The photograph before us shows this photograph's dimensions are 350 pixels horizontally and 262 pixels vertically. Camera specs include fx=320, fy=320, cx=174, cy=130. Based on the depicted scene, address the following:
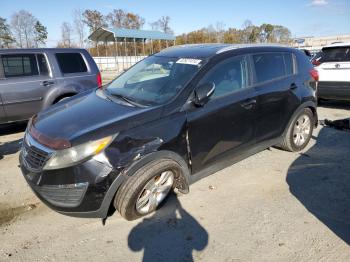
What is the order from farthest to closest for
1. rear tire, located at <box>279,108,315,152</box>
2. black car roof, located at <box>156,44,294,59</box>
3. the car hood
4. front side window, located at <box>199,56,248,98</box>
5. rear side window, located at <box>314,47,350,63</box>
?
rear side window, located at <box>314,47,350,63</box>, rear tire, located at <box>279,108,315,152</box>, black car roof, located at <box>156,44,294,59</box>, front side window, located at <box>199,56,248,98</box>, the car hood

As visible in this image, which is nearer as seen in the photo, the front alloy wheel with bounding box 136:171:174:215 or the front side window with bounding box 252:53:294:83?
the front alloy wheel with bounding box 136:171:174:215

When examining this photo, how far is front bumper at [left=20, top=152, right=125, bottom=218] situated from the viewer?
2.93 meters

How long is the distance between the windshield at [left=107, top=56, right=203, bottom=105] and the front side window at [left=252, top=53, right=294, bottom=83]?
1.00m

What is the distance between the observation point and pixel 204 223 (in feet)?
11.1

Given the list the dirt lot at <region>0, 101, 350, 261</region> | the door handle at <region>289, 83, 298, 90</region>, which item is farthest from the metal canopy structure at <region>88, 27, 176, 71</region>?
the dirt lot at <region>0, 101, 350, 261</region>

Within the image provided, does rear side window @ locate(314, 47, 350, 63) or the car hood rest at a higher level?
rear side window @ locate(314, 47, 350, 63)

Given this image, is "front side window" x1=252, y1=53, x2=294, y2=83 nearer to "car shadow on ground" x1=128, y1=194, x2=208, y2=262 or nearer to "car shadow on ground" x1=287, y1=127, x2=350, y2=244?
"car shadow on ground" x1=287, y1=127, x2=350, y2=244

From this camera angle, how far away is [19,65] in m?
6.50

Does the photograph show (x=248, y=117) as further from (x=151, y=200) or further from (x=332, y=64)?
(x=332, y=64)

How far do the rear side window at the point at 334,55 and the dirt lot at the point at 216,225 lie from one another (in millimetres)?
4525

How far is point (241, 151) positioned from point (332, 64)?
5370 mm

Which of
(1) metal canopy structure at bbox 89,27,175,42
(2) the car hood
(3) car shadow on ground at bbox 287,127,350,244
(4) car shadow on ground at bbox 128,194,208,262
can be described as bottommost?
(4) car shadow on ground at bbox 128,194,208,262

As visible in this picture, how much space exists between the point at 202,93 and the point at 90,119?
4.05 ft

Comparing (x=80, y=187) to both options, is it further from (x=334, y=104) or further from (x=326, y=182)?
(x=334, y=104)
